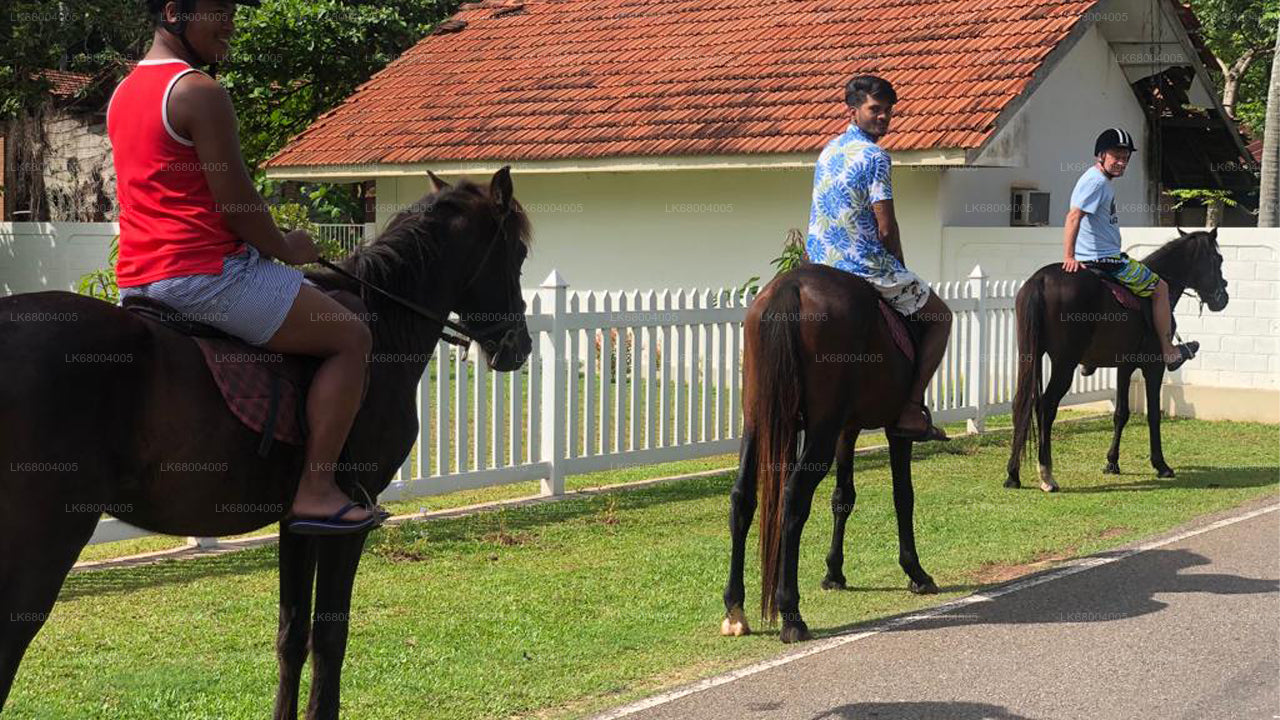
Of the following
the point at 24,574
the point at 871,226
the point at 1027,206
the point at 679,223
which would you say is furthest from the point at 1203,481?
the point at 24,574

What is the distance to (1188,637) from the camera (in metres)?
6.87

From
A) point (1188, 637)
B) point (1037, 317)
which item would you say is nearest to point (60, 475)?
point (1188, 637)

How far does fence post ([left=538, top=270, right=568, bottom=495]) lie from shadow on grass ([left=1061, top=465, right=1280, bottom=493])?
4.10 meters

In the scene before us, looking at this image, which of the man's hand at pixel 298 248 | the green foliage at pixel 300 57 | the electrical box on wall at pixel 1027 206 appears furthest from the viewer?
the green foliage at pixel 300 57

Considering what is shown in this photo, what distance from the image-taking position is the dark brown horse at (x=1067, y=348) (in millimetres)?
→ 11430

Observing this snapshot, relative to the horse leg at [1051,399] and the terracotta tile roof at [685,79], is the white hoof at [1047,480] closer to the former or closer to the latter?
the horse leg at [1051,399]

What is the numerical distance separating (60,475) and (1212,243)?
38.4ft

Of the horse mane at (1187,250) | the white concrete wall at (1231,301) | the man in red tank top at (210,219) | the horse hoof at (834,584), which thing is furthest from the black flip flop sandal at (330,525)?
the white concrete wall at (1231,301)

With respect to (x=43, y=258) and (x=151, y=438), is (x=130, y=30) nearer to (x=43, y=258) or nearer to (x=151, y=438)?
(x=43, y=258)

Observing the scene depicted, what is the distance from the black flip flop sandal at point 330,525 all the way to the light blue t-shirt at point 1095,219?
327 inches

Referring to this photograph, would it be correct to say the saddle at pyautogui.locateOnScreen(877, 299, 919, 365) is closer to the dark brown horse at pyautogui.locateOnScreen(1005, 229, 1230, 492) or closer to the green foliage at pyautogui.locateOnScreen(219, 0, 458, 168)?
the dark brown horse at pyautogui.locateOnScreen(1005, 229, 1230, 492)

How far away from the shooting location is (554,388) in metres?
10.5

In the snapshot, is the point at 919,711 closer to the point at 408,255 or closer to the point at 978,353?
the point at 408,255

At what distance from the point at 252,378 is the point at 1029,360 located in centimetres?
835
